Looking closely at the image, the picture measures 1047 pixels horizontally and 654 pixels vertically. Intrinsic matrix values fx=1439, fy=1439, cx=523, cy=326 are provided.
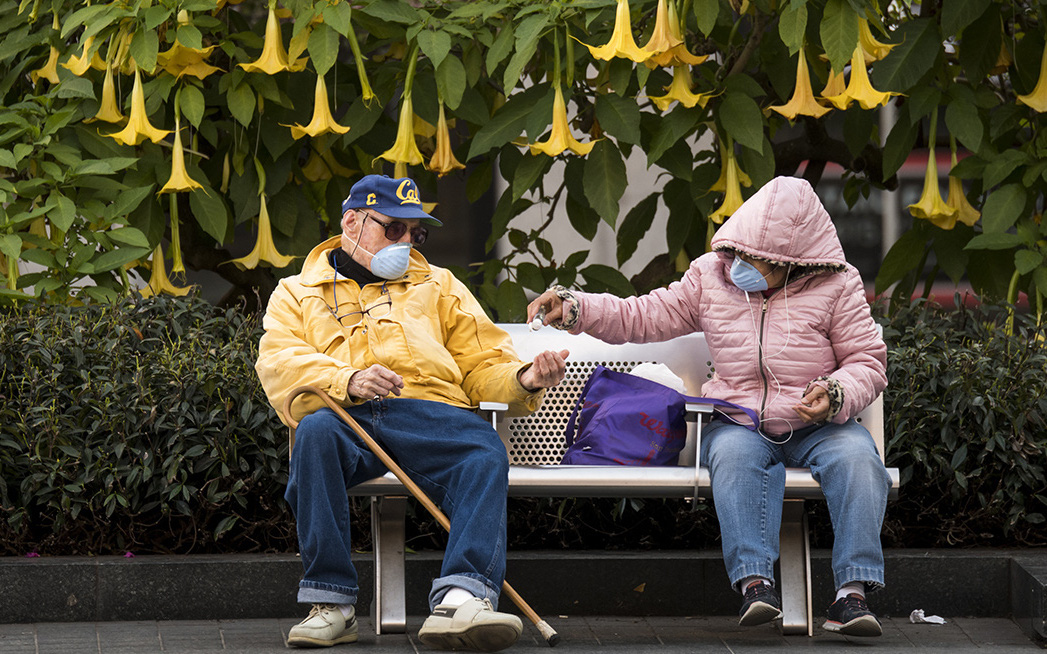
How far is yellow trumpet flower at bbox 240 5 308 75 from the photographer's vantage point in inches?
211

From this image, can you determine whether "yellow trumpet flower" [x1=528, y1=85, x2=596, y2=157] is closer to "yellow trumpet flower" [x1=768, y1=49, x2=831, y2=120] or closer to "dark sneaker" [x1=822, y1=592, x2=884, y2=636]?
"yellow trumpet flower" [x1=768, y1=49, x2=831, y2=120]

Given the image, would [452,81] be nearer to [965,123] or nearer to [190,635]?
[965,123]

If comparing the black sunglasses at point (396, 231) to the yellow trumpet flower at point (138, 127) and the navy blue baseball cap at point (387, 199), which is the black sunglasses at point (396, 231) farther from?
the yellow trumpet flower at point (138, 127)

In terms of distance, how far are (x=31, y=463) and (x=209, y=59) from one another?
6.96ft

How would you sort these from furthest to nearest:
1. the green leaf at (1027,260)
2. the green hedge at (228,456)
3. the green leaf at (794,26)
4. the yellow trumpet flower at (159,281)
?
the yellow trumpet flower at (159,281)
the green leaf at (1027,260)
the green leaf at (794,26)
the green hedge at (228,456)

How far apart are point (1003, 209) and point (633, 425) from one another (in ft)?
6.45

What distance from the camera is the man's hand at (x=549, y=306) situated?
417 cm

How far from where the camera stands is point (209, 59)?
5.88 meters

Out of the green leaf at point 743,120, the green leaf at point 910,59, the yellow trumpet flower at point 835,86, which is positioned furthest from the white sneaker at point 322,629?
the green leaf at point 910,59

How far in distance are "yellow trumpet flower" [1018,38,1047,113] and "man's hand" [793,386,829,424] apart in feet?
6.60

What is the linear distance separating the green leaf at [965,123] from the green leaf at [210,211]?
2817 mm

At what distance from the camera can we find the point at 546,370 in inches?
158

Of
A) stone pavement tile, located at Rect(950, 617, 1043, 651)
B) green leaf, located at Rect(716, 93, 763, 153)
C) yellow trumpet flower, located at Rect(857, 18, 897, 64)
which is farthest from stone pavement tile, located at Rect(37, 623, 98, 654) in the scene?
yellow trumpet flower, located at Rect(857, 18, 897, 64)

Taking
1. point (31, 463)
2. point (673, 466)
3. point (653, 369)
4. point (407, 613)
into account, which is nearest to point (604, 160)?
point (653, 369)
